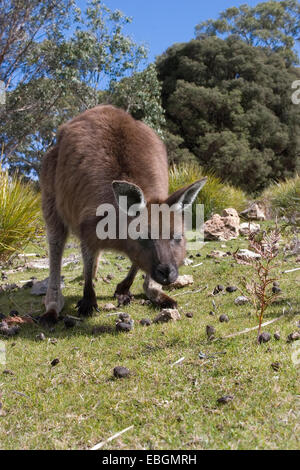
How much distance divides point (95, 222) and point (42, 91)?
1814cm

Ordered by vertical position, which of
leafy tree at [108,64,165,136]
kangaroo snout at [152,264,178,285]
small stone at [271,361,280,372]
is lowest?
small stone at [271,361,280,372]

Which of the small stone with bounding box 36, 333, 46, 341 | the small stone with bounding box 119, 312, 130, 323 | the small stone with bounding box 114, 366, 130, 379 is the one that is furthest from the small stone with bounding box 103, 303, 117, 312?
the small stone with bounding box 114, 366, 130, 379

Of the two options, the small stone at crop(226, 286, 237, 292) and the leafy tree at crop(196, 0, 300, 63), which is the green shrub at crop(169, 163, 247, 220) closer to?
the small stone at crop(226, 286, 237, 292)

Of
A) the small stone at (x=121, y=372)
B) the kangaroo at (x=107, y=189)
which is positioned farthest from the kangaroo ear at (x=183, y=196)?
the small stone at (x=121, y=372)

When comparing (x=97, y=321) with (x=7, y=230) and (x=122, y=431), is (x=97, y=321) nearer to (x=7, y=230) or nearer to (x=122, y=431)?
(x=122, y=431)

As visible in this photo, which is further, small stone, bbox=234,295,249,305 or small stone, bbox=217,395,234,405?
small stone, bbox=234,295,249,305

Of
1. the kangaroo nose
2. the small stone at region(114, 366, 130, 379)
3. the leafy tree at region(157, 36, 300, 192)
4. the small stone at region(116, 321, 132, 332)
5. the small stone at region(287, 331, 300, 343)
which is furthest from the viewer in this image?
the leafy tree at region(157, 36, 300, 192)

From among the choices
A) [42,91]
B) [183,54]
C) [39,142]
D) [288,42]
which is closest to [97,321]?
[42,91]

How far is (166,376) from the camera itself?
2.57 meters

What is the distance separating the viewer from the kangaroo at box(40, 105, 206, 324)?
3549 mm

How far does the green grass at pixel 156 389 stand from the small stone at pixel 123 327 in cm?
8

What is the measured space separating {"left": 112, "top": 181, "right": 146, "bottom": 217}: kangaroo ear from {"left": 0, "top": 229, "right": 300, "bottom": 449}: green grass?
1.05 meters

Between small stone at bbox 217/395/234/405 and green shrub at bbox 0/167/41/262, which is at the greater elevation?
green shrub at bbox 0/167/41/262

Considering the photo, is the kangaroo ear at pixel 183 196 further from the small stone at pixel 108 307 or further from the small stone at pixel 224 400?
the small stone at pixel 224 400
